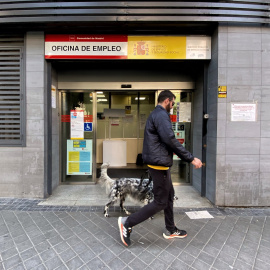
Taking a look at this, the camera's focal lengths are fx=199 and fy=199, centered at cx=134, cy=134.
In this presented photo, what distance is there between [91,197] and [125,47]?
12.0 ft

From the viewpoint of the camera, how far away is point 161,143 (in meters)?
2.76

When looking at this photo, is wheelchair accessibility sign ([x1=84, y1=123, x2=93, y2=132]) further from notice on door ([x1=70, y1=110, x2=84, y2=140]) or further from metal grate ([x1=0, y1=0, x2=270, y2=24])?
metal grate ([x1=0, y1=0, x2=270, y2=24])

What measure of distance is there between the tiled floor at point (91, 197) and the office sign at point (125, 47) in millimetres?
3314

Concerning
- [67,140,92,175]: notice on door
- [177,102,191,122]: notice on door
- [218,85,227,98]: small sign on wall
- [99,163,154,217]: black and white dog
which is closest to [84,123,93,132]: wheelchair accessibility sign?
[67,140,92,175]: notice on door

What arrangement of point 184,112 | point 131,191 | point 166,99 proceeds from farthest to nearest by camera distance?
point 184,112
point 131,191
point 166,99

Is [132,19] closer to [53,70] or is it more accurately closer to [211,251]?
[53,70]

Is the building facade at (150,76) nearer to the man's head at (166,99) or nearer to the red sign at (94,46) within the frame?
the red sign at (94,46)

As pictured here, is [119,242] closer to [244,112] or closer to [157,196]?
[157,196]

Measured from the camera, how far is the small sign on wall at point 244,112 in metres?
4.27

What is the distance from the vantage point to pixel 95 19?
4.24 meters

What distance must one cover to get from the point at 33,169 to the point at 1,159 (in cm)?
79

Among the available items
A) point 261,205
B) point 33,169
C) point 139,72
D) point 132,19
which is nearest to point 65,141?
point 33,169

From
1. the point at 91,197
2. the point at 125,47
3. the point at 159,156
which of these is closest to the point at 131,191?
the point at 159,156

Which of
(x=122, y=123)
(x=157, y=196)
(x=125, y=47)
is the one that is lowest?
(x=157, y=196)
